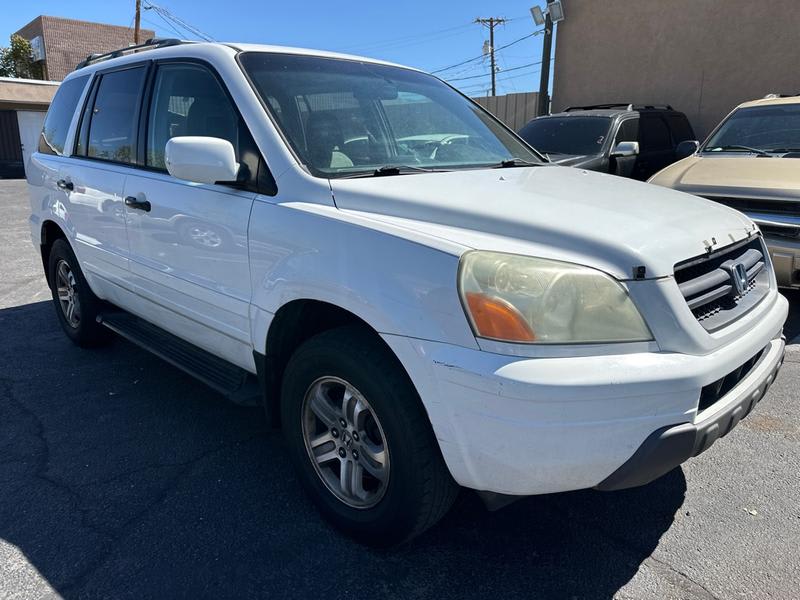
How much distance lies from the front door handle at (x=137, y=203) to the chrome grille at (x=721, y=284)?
2583mm

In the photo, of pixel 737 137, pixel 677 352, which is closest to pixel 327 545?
pixel 677 352

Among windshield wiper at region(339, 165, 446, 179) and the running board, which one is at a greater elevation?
windshield wiper at region(339, 165, 446, 179)

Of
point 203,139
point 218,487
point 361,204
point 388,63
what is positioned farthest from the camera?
point 388,63

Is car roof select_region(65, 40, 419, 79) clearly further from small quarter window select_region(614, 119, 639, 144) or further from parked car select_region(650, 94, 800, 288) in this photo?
small quarter window select_region(614, 119, 639, 144)

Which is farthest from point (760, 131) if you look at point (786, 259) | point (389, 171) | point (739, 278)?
point (389, 171)

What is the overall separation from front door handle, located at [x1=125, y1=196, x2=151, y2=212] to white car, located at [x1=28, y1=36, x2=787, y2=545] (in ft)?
0.07

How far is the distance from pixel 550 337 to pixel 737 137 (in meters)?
6.06

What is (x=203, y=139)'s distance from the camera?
2521mm

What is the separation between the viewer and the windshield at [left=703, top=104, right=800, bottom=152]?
623 cm

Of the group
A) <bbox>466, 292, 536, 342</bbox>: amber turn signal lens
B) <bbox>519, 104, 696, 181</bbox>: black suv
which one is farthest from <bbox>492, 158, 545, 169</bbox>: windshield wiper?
<bbox>519, 104, 696, 181</bbox>: black suv

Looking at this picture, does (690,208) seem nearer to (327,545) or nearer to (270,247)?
(270,247)

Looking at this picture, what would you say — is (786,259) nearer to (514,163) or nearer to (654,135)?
(514,163)

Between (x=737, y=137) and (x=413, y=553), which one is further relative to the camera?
(x=737, y=137)

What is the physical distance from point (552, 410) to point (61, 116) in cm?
445
